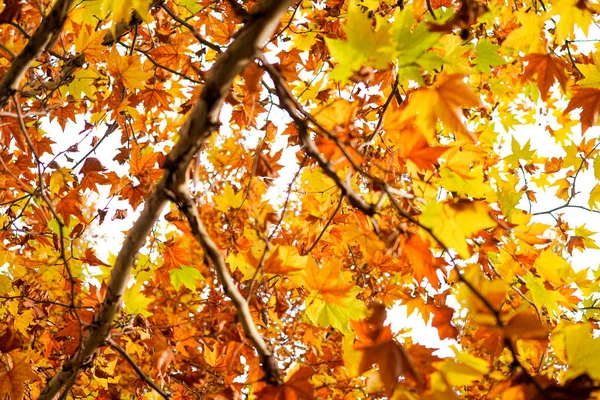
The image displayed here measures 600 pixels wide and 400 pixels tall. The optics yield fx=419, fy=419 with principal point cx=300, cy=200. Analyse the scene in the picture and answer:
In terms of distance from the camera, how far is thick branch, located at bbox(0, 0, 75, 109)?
0.92 meters

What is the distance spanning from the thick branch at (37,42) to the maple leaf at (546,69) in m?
1.25

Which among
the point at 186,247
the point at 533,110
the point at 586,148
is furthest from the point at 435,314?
the point at 533,110

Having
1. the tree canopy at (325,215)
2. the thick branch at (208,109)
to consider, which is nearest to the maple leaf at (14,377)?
the tree canopy at (325,215)

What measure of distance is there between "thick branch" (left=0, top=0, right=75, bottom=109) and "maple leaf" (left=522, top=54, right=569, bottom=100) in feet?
4.12

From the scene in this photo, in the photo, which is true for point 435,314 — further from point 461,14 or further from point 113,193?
point 113,193

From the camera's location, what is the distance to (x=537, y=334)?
736 mm

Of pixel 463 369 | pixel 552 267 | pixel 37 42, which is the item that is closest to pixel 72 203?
pixel 37 42

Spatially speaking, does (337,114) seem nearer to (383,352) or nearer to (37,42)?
(383,352)

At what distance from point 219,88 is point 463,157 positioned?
2.32ft

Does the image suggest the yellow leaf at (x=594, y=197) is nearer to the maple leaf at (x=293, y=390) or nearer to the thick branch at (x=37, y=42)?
the maple leaf at (x=293, y=390)

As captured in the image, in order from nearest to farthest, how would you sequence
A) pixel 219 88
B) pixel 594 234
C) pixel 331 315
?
pixel 219 88, pixel 331 315, pixel 594 234

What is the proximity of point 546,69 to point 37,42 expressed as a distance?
1.37m

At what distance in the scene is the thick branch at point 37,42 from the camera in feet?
3.00

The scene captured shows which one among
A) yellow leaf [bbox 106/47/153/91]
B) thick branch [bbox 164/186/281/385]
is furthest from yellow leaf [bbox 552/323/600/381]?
yellow leaf [bbox 106/47/153/91]
